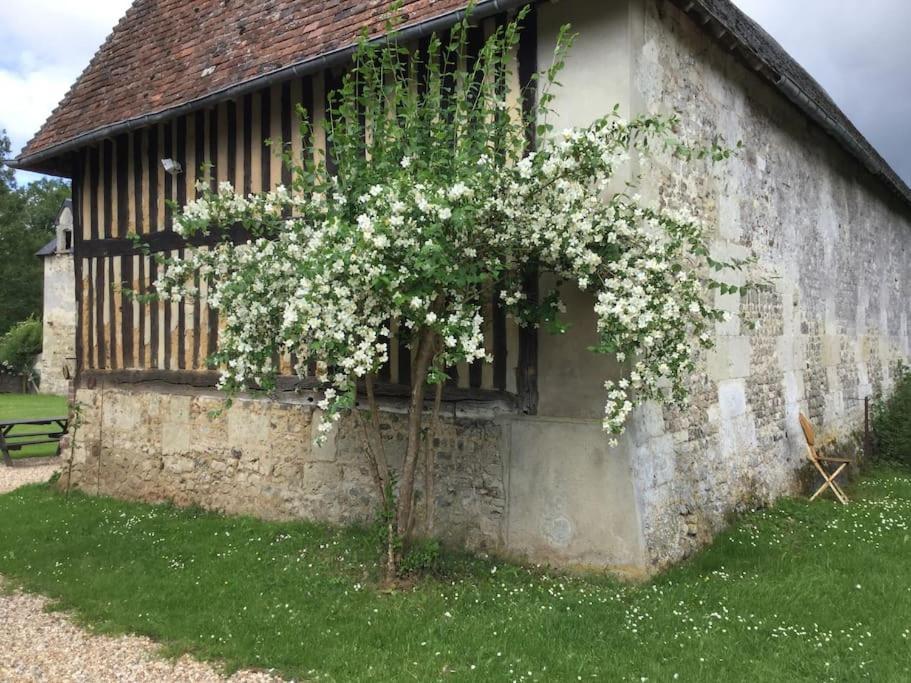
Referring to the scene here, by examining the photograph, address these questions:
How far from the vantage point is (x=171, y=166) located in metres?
6.97

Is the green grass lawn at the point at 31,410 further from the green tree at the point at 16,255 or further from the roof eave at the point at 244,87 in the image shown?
the green tree at the point at 16,255

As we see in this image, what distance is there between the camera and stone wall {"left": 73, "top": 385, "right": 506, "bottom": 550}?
5215mm

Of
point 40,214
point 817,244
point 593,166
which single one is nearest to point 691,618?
point 593,166

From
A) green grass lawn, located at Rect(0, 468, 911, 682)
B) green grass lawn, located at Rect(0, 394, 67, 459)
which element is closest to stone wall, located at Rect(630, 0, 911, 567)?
green grass lawn, located at Rect(0, 468, 911, 682)

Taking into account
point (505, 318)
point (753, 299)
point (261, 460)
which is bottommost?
point (261, 460)

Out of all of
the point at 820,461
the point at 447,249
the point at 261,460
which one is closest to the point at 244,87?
the point at 447,249

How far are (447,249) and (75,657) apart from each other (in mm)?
2964

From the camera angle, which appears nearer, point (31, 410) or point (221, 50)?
point (221, 50)

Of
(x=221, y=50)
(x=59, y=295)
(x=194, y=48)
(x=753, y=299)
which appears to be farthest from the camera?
(x=59, y=295)

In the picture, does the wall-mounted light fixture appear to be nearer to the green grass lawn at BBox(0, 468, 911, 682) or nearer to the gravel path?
the green grass lawn at BBox(0, 468, 911, 682)

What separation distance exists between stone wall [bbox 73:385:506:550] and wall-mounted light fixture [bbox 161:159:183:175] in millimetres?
2210

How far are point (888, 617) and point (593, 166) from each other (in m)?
3.03

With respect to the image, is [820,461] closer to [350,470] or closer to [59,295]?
[350,470]

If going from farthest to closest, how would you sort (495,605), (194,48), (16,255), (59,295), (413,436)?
(16,255)
(59,295)
(194,48)
(413,436)
(495,605)
